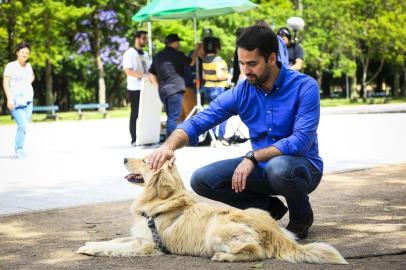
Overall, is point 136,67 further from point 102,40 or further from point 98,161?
point 102,40

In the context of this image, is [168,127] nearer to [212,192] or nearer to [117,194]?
[117,194]

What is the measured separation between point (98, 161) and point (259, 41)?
27.5 ft

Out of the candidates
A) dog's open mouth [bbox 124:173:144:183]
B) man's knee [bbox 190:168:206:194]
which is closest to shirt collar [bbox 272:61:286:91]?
man's knee [bbox 190:168:206:194]

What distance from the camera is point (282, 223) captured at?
6.55 metres

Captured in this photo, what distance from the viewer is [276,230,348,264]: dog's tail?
4.82 metres

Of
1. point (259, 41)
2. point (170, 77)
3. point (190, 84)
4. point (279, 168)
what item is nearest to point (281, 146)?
point (279, 168)

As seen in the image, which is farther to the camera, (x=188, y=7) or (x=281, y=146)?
(x=188, y=7)

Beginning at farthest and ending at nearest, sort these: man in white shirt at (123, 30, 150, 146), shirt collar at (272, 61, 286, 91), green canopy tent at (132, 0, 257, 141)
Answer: man in white shirt at (123, 30, 150, 146) → green canopy tent at (132, 0, 257, 141) → shirt collar at (272, 61, 286, 91)

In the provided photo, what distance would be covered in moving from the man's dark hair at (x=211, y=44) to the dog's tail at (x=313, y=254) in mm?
10524

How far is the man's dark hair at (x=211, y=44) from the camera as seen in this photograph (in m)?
15.2

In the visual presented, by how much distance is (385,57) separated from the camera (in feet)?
175

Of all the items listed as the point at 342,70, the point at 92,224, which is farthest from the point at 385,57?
the point at 92,224

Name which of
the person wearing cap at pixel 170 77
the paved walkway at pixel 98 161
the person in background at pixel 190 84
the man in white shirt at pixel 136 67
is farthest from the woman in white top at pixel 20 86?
the person in background at pixel 190 84

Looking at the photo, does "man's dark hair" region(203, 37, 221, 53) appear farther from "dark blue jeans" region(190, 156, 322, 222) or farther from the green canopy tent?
"dark blue jeans" region(190, 156, 322, 222)
